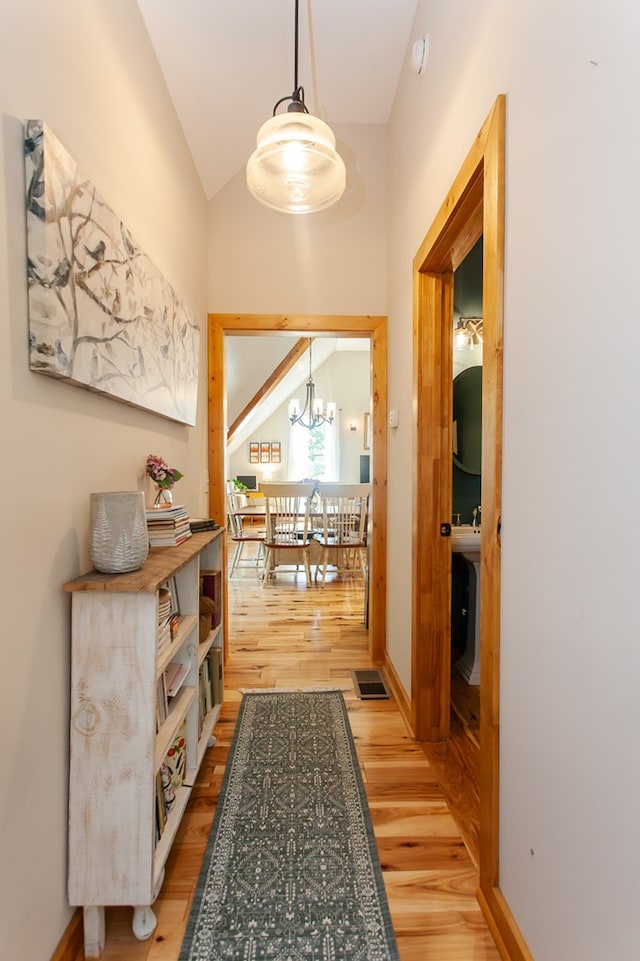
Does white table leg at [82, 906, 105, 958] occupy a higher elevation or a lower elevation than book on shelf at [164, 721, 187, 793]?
lower

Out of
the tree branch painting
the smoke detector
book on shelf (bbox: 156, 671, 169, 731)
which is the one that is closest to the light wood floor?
book on shelf (bbox: 156, 671, 169, 731)

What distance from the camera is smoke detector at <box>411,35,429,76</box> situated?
1.83 meters

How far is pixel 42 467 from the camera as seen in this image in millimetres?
1035

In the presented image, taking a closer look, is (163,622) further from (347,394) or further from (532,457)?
(347,394)

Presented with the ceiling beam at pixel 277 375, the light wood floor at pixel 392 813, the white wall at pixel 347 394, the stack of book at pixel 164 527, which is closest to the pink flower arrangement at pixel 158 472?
the stack of book at pixel 164 527

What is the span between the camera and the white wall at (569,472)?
2.32ft

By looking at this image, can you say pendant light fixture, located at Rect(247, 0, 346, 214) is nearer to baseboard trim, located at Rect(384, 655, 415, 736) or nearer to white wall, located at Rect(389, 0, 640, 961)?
white wall, located at Rect(389, 0, 640, 961)

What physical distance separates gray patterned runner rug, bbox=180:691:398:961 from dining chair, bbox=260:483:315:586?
2.67 metres

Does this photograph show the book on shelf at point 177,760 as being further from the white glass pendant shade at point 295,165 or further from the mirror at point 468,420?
the mirror at point 468,420

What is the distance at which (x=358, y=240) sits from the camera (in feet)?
9.09

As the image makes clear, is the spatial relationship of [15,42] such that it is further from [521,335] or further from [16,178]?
[521,335]

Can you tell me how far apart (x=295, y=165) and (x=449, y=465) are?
131 centimetres

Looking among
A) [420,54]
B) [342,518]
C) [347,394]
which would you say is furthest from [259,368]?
[420,54]

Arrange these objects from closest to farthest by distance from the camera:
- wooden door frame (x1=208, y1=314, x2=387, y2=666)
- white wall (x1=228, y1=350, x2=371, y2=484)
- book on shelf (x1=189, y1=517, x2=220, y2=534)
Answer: book on shelf (x1=189, y1=517, x2=220, y2=534), wooden door frame (x1=208, y1=314, x2=387, y2=666), white wall (x1=228, y1=350, x2=371, y2=484)
